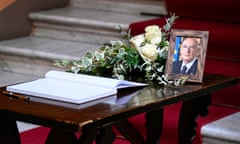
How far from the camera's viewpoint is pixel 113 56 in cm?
258

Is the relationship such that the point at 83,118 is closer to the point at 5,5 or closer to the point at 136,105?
the point at 136,105

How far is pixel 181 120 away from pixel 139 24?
1294 millimetres

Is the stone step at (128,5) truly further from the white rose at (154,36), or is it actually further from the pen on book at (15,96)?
the pen on book at (15,96)

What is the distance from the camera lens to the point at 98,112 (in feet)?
6.91

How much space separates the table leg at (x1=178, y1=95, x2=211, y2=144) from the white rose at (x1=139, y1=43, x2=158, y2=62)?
0.32 m

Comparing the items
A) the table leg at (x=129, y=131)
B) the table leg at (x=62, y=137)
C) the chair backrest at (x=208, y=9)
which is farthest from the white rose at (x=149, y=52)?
the chair backrest at (x=208, y=9)

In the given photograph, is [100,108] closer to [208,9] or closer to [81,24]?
[208,9]

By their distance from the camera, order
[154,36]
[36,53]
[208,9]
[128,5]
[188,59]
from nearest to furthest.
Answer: [188,59] < [154,36] < [208,9] < [36,53] < [128,5]

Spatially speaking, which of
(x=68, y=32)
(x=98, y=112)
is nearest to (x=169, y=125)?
(x=98, y=112)

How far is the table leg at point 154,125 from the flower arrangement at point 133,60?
29 cm

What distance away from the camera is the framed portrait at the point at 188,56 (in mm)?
2482

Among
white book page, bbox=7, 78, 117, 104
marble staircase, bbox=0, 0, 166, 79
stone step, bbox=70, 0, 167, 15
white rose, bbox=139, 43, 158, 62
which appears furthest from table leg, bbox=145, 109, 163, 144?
stone step, bbox=70, 0, 167, 15

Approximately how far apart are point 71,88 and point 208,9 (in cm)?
171

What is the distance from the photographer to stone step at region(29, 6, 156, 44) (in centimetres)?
428
